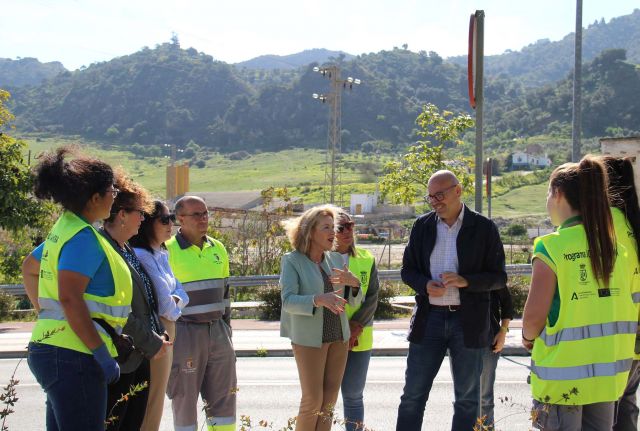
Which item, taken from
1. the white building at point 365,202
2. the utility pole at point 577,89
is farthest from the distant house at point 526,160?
the utility pole at point 577,89

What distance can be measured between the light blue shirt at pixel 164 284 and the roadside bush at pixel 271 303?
39.1 ft

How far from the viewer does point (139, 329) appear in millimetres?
4750

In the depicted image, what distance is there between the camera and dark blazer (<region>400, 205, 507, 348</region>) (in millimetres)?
Result: 5734

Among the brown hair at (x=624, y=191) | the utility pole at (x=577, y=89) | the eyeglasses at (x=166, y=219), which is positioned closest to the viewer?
the brown hair at (x=624, y=191)

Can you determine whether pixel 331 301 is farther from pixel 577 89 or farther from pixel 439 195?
pixel 577 89

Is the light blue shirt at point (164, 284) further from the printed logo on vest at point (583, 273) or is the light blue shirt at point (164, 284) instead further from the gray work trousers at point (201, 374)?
the printed logo on vest at point (583, 273)

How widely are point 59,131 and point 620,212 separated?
198068mm

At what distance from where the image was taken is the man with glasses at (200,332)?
5.95 m

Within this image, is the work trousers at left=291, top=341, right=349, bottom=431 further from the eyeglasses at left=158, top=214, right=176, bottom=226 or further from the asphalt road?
the asphalt road

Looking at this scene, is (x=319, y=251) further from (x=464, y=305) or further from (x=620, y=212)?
(x=620, y=212)

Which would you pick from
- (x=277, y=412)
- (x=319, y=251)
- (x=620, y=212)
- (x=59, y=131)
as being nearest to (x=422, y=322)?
(x=319, y=251)

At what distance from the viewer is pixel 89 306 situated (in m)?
4.21

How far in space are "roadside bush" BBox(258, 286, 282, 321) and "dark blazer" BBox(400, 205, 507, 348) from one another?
11.8 meters

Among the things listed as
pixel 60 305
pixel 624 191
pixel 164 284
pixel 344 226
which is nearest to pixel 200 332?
pixel 164 284
